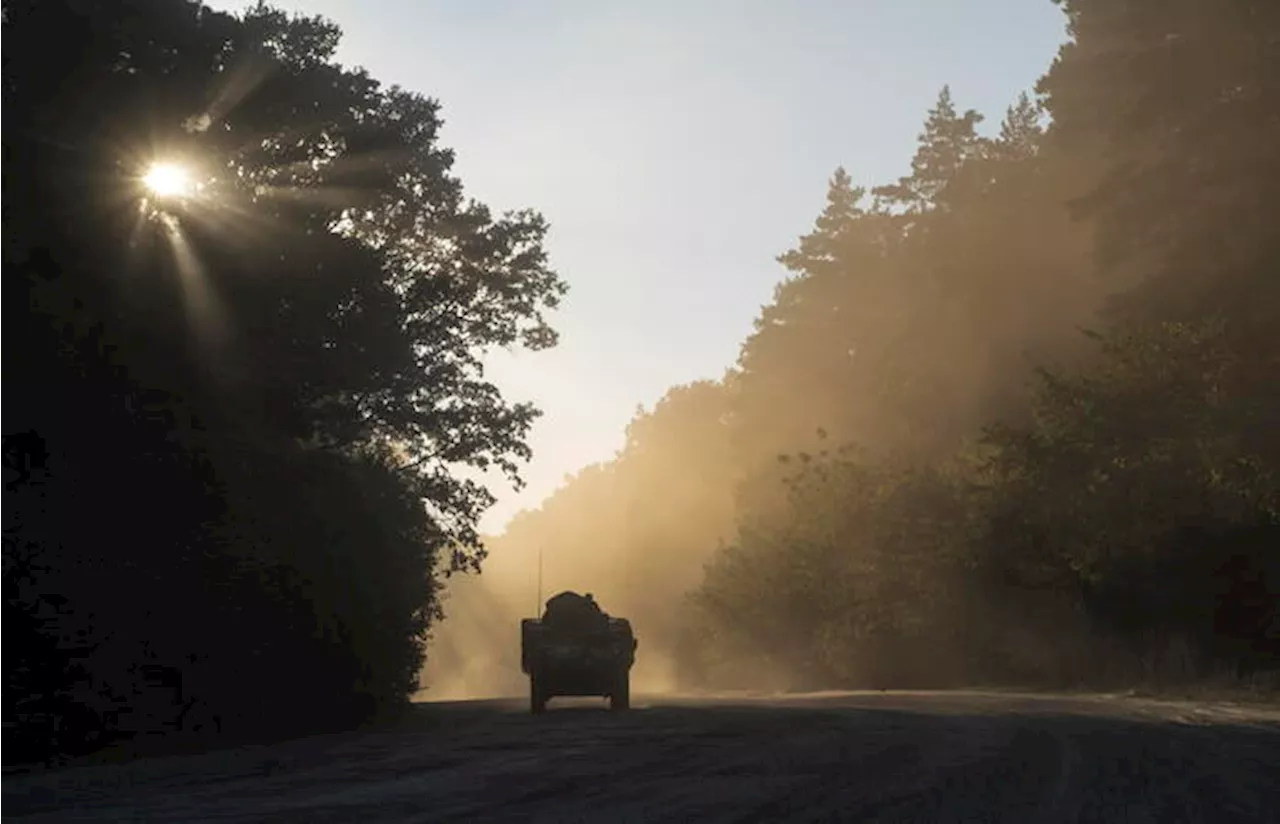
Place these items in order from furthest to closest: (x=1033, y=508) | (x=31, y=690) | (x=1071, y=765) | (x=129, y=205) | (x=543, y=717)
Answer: (x=1033, y=508) < (x=543, y=717) < (x=129, y=205) < (x=31, y=690) < (x=1071, y=765)

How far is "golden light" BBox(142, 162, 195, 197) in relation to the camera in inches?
878

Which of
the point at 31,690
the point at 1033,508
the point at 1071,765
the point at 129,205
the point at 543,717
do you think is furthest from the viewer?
the point at 1033,508

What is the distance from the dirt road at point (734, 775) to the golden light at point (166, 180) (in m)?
9.46

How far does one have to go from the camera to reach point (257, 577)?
22.8 m

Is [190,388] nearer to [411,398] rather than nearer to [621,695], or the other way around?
[621,695]

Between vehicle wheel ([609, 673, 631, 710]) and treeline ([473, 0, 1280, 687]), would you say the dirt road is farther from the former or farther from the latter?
treeline ([473, 0, 1280, 687])

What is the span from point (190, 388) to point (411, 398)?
13749 mm

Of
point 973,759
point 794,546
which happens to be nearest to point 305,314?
point 973,759

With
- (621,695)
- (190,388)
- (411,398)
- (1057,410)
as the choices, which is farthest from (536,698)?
(1057,410)

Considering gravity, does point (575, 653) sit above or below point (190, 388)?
below

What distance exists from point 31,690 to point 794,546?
41704 mm

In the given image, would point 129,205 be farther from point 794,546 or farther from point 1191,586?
point 794,546

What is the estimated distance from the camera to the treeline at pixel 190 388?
18781mm

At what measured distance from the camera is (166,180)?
74.8ft
